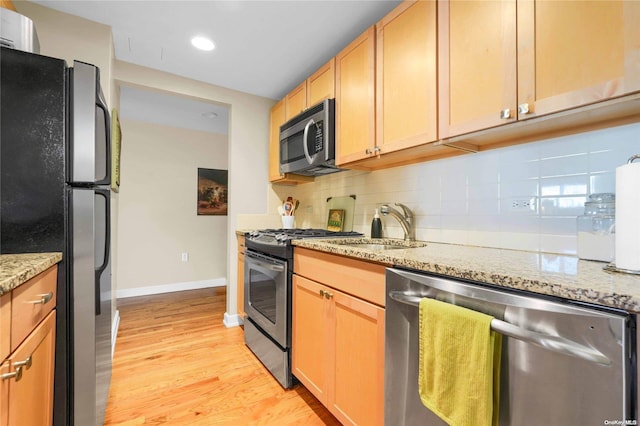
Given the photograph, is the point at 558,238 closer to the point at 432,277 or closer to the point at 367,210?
the point at 432,277

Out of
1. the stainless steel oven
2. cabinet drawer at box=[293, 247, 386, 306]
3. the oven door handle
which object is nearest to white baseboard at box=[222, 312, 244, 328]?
the stainless steel oven

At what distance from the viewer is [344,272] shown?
52.0 inches

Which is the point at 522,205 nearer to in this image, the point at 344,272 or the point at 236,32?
the point at 344,272

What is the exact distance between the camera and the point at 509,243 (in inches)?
52.1

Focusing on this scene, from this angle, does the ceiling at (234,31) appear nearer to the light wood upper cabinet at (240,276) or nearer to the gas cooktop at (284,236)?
the gas cooktop at (284,236)

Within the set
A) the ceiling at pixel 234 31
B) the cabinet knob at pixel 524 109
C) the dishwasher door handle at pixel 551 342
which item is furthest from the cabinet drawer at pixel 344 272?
the ceiling at pixel 234 31

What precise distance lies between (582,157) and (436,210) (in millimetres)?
676

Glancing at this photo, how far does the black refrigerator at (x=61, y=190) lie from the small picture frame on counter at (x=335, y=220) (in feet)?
5.28

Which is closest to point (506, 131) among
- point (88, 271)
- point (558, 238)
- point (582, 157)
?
point (582, 157)

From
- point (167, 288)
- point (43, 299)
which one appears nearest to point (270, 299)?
point (43, 299)

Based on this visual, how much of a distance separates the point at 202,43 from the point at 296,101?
822 millimetres

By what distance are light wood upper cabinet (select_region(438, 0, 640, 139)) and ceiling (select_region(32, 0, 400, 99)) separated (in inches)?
26.3

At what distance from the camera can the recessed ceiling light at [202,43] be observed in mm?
1993

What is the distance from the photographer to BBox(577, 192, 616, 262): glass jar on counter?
95cm
